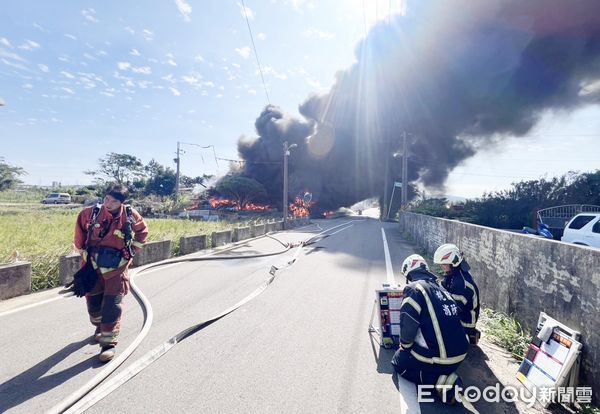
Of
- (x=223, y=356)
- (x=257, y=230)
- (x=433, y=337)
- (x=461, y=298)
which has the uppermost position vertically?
(x=461, y=298)

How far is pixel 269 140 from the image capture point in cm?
5231

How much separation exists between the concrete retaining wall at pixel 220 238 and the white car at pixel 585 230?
36.6 feet

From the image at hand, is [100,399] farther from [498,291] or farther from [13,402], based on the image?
[498,291]

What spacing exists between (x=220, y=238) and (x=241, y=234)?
2009mm

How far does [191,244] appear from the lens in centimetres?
1043

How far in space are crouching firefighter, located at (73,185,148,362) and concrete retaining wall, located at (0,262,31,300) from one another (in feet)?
8.50

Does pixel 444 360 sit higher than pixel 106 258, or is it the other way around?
pixel 106 258

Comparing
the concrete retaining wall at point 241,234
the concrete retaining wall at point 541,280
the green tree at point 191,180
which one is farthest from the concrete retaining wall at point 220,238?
the green tree at point 191,180

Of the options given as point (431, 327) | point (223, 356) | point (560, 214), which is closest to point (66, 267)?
point (223, 356)

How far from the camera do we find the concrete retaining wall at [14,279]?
201 inches

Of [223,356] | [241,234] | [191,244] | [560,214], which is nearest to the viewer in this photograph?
[223,356]

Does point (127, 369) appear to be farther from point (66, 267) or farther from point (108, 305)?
point (66, 267)

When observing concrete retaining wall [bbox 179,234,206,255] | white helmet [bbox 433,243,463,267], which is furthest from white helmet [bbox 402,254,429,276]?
concrete retaining wall [bbox 179,234,206,255]

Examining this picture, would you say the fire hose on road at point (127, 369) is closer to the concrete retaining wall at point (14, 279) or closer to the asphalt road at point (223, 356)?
the asphalt road at point (223, 356)
